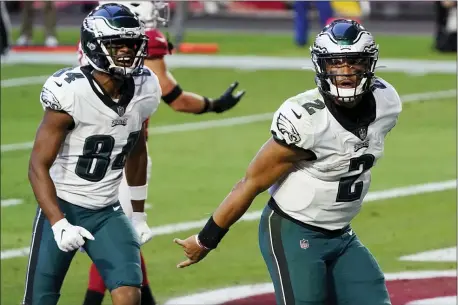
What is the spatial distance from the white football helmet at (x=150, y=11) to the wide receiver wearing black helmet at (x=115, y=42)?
1.62 m

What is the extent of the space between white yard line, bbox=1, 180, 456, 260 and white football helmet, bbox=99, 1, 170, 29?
78.3 inches

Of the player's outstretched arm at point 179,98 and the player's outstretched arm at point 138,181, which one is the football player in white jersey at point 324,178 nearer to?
the player's outstretched arm at point 138,181

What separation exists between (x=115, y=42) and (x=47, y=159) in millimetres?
663

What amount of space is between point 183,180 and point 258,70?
7193 mm

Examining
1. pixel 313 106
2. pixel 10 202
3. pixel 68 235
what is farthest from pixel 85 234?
pixel 10 202

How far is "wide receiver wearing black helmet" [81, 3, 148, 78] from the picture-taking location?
19.0ft

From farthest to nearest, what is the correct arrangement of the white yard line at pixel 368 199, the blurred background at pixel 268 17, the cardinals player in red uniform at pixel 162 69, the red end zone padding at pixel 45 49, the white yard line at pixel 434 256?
the blurred background at pixel 268 17 → the red end zone padding at pixel 45 49 → the white yard line at pixel 368 199 → the white yard line at pixel 434 256 → the cardinals player in red uniform at pixel 162 69

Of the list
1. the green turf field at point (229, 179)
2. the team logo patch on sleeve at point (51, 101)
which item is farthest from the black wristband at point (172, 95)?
the team logo patch on sleeve at point (51, 101)

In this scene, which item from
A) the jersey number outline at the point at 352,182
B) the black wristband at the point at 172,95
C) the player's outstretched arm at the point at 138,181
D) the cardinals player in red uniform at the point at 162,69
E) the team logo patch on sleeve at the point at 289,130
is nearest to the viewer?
the team logo patch on sleeve at the point at 289,130

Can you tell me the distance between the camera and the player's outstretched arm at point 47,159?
18.4 ft

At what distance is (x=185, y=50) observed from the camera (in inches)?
803

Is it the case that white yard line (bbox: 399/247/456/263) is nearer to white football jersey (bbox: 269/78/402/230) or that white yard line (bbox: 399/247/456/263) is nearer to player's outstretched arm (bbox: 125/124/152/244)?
player's outstretched arm (bbox: 125/124/152/244)

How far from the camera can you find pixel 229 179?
35.7 feet

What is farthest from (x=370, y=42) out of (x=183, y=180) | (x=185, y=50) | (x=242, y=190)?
(x=185, y=50)
